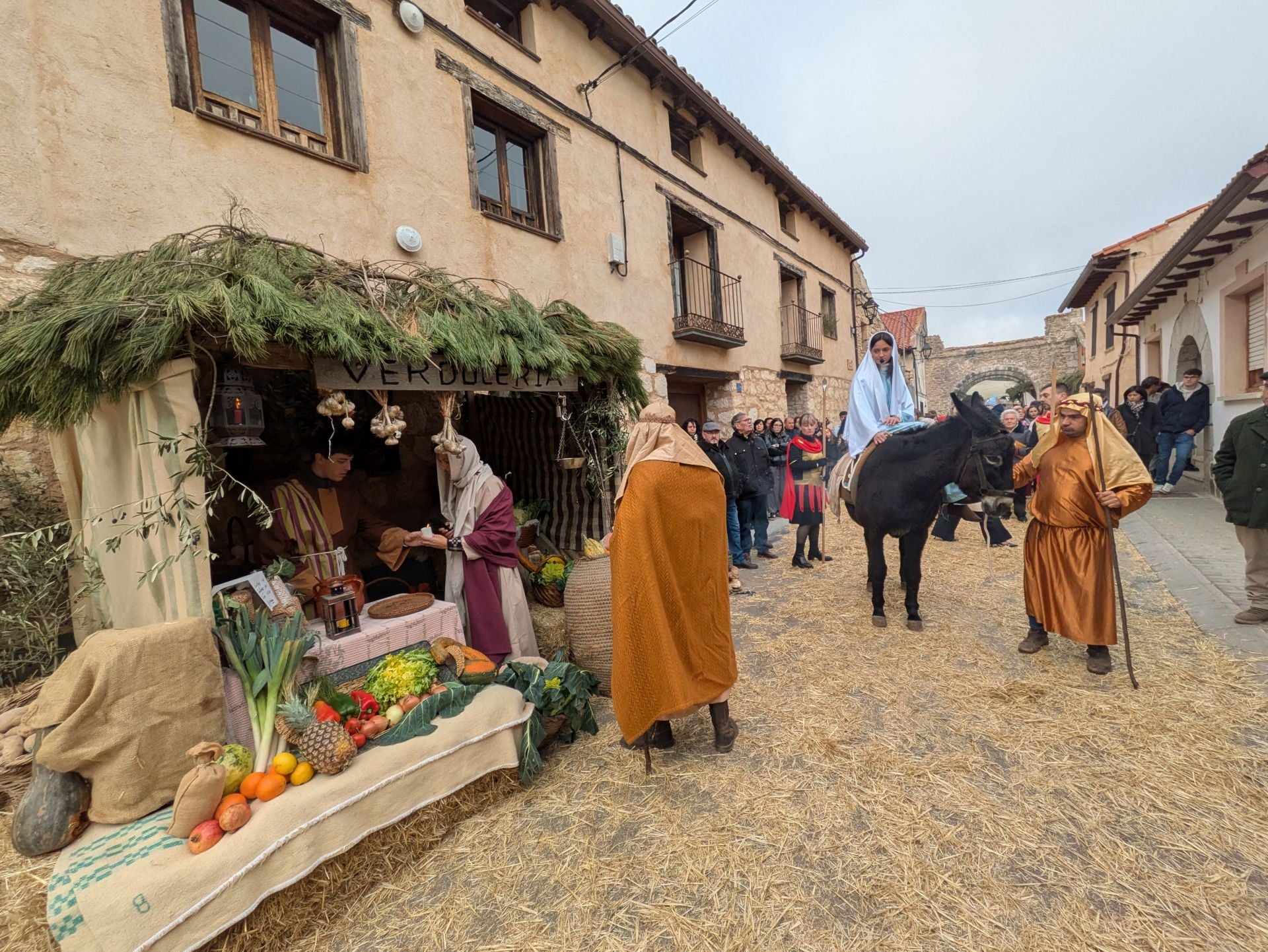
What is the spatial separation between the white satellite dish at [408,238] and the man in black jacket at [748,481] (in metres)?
4.15

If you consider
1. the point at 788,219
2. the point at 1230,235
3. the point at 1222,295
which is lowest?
the point at 1222,295

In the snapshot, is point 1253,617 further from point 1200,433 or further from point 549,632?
point 1200,433

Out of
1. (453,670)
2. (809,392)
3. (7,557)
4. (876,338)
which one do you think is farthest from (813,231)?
(7,557)

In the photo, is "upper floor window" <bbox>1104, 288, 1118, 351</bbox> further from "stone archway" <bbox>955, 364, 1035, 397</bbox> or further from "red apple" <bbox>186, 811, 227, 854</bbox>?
"red apple" <bbox>186, 811, 227, 854</bbox>

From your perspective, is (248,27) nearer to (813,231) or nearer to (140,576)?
(140,576)

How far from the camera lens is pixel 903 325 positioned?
84.1 ft

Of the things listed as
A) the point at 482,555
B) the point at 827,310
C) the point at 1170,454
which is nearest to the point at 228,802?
the point at 482,555

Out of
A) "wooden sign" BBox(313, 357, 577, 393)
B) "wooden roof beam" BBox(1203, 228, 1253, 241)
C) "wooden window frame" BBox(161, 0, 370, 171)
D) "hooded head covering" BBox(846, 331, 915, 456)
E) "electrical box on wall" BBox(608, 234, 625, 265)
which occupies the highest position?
"wooden window frame" BBox(161, 0, 370, 171)

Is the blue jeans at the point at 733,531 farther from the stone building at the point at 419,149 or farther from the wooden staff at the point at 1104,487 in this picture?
the wooden staff at the point at 1104,487

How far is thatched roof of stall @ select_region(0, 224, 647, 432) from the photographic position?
232 centimetres

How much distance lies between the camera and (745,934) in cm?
192

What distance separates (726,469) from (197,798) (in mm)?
5268

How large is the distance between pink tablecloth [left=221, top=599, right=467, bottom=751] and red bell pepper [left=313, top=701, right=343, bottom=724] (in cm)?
34

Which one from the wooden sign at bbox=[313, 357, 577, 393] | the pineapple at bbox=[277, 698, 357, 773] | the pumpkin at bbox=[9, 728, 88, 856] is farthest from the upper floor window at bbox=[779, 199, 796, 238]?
the pumpkin at bbox=[9, 728, 88, 856]
